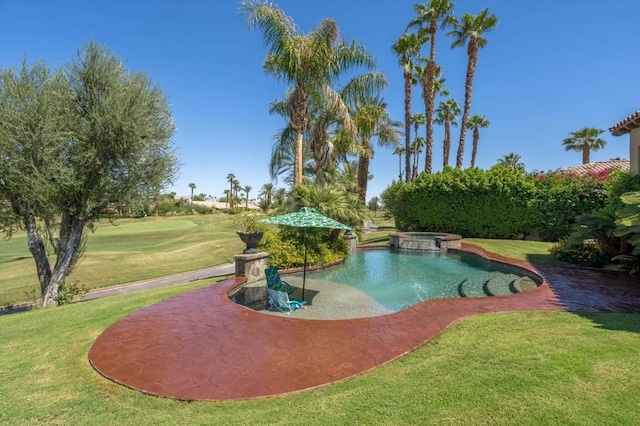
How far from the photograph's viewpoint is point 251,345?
202 inches

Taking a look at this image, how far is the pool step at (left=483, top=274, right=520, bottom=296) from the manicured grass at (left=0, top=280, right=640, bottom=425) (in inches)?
152

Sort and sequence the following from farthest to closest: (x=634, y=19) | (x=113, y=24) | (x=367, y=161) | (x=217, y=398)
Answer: (x=367, y=161) → (x=113, y=24) → (x=634, y=19) → (x=217, y=398)

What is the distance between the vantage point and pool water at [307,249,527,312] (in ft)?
29.9

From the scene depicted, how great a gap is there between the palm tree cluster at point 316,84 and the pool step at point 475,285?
8565 millimetres

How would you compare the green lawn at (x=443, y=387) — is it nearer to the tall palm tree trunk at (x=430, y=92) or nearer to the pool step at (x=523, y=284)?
the pool step at (x=523, y=284)

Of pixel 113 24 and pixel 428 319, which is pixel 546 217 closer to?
pixel 428 319

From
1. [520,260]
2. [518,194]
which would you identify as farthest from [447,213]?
[520,260]

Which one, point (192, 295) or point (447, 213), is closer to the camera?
point (192, 295)

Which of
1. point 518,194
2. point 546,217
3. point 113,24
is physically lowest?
point 546,217

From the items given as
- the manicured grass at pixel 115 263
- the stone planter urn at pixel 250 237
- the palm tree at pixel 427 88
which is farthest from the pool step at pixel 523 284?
the palm tree at pixel 427 88

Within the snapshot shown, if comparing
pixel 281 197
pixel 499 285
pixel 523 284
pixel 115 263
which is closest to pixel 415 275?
pixel 499 285

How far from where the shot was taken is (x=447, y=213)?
21188 mm

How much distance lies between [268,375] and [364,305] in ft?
14.4

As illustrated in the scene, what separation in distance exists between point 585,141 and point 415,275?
5002cm
